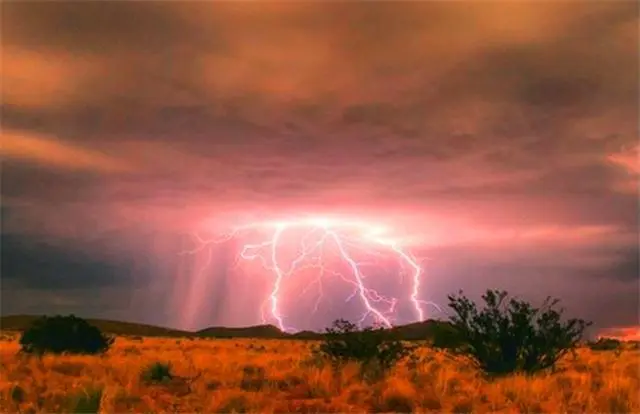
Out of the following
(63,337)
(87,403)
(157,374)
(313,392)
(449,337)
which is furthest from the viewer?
(63,337)

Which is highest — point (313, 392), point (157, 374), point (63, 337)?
point (63, 337)

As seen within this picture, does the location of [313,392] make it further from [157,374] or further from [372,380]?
[157,374]

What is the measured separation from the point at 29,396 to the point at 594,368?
1626cm

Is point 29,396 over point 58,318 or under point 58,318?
under

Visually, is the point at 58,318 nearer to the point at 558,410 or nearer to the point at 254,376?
the point at 254,376

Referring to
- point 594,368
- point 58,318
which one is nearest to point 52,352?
point 58,318

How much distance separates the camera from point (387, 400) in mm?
13836

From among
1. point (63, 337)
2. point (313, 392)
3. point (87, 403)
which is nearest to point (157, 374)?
point (313, 392)

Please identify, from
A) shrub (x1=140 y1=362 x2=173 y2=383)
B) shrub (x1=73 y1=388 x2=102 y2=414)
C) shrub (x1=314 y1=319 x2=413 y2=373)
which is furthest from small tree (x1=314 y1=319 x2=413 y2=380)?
shrub (x1=73 y1=388 x2=102 y2=414)

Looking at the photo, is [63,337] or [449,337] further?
[63,337]

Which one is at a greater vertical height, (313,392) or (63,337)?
(63,337)

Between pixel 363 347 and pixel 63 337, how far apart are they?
1498 cm

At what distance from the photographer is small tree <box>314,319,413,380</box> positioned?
2134cm

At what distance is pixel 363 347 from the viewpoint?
21.6m
